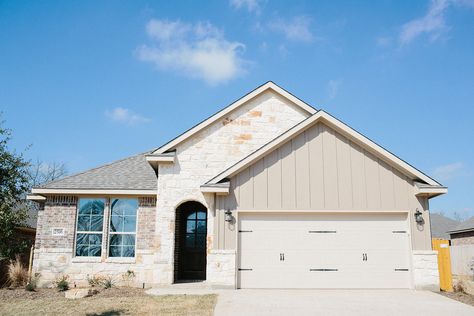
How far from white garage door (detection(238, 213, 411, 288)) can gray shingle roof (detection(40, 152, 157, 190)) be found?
408 cm

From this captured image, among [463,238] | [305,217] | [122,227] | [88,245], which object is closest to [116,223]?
[122,227]

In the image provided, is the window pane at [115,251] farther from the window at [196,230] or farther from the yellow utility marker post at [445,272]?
the yellow utility marker post at [445,272]

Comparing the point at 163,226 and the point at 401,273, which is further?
the point at 163,226

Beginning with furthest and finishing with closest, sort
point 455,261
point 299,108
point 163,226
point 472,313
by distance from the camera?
1. point 455,261
2. point 299,108
3. point 163,226
4. point 472,313

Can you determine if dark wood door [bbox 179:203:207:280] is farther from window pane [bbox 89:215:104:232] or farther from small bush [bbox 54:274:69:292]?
small bush [bbox 54:274:69:292]

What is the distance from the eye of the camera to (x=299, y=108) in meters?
15.1

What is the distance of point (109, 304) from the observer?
10.2 m

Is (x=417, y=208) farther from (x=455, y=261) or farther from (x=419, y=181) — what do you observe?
(x=455, y=261)

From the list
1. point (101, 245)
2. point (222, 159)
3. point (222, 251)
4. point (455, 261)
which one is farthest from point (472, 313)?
point (455, 261)

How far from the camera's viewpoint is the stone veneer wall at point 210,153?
1348 cm

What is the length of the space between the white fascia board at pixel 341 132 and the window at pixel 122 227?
363 centimetres

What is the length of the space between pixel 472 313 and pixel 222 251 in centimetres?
631

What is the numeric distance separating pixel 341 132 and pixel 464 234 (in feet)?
68.6

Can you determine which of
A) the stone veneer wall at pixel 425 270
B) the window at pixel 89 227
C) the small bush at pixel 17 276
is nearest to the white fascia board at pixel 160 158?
the window at pixel 89 227
